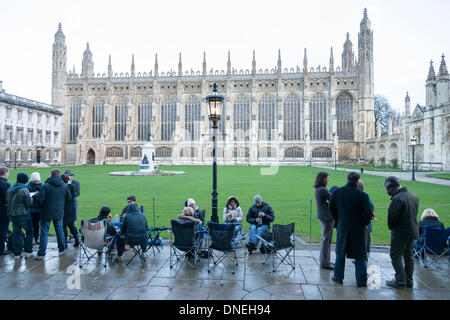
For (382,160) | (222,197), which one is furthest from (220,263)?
(382,160)

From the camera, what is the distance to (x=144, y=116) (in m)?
57.9

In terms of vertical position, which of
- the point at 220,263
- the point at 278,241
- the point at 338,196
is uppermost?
the point at 338,196

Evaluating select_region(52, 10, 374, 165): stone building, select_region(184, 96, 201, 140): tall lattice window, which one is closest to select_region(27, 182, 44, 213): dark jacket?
select_region(52, 10, 374, 165): stone building

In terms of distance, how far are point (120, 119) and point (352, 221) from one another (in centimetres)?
5927

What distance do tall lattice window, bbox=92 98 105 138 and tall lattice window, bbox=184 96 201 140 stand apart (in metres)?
17.0

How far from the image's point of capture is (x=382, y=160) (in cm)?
4194

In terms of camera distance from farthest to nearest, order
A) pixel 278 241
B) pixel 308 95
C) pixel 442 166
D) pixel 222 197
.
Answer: pixel 308 95 → pixel 442 166 → pixel 222 197 → pixel 278 241

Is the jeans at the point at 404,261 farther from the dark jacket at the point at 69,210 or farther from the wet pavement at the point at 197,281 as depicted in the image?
the dark jacket at the point at 69,210

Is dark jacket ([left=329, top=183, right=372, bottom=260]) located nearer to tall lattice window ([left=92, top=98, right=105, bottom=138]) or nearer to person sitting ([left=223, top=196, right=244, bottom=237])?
person sitting ([left=223, top=196, right=244, bottom=237])

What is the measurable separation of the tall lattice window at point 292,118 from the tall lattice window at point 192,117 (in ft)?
54.0

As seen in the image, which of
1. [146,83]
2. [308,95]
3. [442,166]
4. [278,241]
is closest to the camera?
[278,241]

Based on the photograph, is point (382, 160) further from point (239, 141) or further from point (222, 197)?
point (222, 197)

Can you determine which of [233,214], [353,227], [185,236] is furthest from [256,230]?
[353,227]

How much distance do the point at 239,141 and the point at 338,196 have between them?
48823mm
